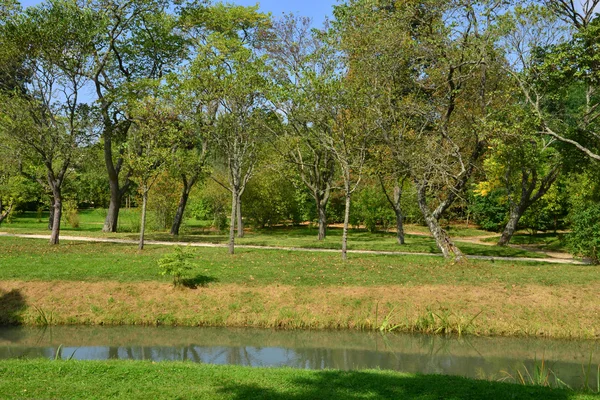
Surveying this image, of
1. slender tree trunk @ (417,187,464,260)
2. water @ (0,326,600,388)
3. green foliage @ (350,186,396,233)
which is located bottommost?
water @ (0,326,600,388)

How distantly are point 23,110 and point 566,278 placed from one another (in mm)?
22508

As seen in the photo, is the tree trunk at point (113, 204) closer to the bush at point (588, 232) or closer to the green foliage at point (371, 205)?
the green foliage at point (371, 205)

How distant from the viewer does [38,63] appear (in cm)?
2239

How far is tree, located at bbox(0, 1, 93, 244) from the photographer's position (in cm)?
2152

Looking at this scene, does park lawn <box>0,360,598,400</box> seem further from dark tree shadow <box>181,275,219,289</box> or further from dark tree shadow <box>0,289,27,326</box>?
dark tree shadow <box>181,275,219,289</box>

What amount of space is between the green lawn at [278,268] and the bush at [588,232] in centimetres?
155

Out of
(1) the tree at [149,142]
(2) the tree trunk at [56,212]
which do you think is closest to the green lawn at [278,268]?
(2) the tree trunk at [56,212]

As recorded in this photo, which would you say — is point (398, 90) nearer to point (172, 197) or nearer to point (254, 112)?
point (254, 112)

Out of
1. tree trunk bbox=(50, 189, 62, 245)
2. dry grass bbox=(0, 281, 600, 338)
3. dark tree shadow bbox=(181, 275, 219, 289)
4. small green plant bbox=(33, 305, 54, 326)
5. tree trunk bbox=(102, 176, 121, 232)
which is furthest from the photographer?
tree trunk bbox=(102, 176, 121, 232)

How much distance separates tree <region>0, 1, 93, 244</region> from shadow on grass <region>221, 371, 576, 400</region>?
17749mm

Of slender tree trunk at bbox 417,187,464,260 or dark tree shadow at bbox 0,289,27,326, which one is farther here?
slender tree trunk at bbox 417,187,464,260

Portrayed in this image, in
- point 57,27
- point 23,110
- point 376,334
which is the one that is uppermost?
point 57,27

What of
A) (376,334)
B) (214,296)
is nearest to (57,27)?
(214,296)

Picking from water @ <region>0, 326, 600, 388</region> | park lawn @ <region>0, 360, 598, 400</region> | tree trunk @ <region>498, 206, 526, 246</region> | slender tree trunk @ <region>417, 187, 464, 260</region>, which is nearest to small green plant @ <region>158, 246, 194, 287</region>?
water @ <region>0, 326, 600, 388</region>
